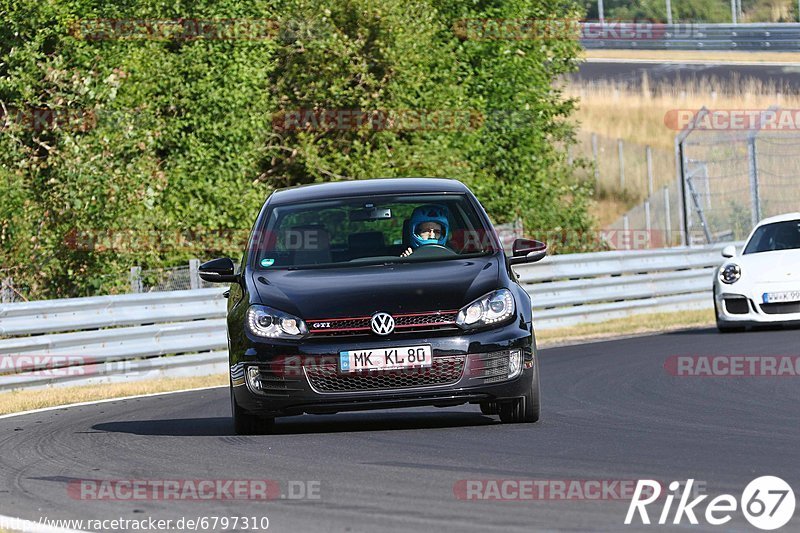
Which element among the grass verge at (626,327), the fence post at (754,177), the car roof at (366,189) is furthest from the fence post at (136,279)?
the fence post at (754,177)

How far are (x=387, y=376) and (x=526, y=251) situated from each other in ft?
4.94

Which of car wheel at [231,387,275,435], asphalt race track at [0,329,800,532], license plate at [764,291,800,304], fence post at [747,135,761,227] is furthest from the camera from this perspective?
fence post at [747,135,761,227]

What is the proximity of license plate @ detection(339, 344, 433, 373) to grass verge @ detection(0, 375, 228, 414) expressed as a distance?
5.31 m

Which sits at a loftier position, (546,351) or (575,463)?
(575,463)

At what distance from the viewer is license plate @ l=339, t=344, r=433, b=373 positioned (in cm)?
848

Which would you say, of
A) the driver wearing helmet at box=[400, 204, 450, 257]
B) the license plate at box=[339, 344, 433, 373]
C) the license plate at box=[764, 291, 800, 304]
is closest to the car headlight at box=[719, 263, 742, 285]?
the license plate at box=[764, 291, 800, 304]

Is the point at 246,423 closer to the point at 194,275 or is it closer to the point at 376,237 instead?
the point at 376,237

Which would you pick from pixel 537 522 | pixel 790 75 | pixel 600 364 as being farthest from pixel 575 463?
pixel 790 75

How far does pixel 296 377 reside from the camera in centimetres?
859

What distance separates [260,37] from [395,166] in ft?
10.6

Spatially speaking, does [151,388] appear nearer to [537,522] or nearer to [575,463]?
[575,463]

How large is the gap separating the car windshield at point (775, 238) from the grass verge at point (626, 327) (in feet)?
6.24

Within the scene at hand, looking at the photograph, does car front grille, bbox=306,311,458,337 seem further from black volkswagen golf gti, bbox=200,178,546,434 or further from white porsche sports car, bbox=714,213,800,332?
white porsche sports car, bbox=714,213,800,332

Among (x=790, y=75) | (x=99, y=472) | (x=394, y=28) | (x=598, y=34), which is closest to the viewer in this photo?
(x=99, y=472)
